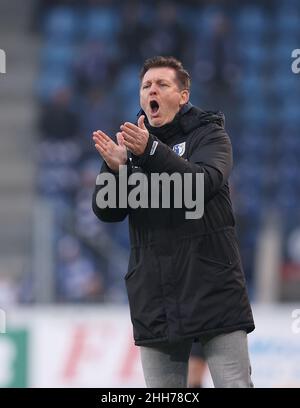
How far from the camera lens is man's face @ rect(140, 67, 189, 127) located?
4316 mm

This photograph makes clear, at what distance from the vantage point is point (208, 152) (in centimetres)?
418

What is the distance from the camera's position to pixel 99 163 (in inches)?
452

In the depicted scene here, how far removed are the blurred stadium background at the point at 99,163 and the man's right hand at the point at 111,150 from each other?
12.1ft

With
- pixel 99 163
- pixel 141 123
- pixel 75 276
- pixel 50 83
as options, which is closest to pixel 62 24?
pixel 50 83

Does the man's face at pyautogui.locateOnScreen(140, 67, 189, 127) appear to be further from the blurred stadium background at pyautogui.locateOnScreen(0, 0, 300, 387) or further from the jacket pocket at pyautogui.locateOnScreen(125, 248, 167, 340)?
the blurred stadium background at pyautogui.locateOnScreen(0, 0, 300, 387)

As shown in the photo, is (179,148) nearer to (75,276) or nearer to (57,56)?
(75,276)

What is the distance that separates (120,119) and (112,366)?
4246mm

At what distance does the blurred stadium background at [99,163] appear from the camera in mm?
8750

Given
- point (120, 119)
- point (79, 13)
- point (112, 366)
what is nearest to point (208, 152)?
point (112, 366)

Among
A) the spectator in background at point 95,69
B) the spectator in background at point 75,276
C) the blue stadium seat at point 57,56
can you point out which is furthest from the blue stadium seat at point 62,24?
the spectator in background at point 75,276

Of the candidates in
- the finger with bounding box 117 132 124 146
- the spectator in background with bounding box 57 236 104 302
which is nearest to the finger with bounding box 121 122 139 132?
the finger with bounding box 117 132 124 146

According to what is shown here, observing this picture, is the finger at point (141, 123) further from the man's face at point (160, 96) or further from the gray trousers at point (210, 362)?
the gray trousers at point (210, 362)

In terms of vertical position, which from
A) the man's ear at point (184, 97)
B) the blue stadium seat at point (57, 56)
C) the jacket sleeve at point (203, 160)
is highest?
the blue stadium seat at point (57, 56)

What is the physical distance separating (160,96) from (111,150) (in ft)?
1.11
